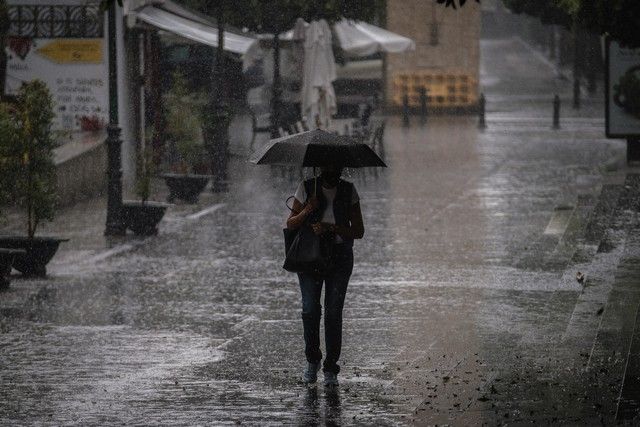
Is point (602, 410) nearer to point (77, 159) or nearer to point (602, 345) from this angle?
point (602, 345)

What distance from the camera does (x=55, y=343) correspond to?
Result: 1249cm

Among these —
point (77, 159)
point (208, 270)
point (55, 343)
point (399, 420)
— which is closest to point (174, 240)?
point (208, 270)

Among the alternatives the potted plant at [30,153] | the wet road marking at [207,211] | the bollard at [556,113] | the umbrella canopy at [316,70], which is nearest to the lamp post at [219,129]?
the wet road marking at [207,211]

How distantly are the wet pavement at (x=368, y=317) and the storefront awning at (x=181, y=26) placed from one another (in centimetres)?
344

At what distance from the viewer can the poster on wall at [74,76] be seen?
25828 mm

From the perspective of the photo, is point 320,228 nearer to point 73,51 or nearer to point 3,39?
point 73,51

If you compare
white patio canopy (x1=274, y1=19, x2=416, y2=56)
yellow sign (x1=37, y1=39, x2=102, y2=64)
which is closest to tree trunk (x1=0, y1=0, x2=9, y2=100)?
yellow sign (x1=37, y1=39, x2=102, y2=64)

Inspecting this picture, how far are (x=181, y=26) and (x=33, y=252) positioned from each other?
12256 millimetres

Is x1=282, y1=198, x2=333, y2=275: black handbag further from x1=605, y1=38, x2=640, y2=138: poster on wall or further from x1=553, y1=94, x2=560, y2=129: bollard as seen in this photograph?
x1=553, y1=94, x2=560, y2=129: bollard

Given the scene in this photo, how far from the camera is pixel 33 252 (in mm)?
16422

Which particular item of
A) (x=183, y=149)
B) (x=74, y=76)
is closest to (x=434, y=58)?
(x=74, y=76)

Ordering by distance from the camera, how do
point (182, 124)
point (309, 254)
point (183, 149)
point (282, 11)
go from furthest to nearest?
point (282, 11), point (182, 124), point (183, 149), point (309, 254)

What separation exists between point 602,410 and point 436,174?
18194mm

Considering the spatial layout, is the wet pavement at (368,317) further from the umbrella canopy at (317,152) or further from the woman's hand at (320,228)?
the umbrella canopy at (317,152)
